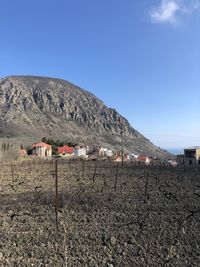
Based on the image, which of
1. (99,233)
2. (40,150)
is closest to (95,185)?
(99,233)

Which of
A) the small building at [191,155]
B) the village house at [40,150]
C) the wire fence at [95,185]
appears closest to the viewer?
the wire fence at [95,185]

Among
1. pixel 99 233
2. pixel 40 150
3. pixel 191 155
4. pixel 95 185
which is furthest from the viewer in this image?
pixel 40 150

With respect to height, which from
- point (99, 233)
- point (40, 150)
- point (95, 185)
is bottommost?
point (99, 233)

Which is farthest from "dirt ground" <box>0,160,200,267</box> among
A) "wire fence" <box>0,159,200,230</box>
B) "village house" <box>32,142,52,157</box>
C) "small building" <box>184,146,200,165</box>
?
"village house" <box>32,142,52,157</box>

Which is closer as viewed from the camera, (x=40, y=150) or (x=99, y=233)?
(x=99, y=233)

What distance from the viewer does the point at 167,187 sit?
1822 centimetres

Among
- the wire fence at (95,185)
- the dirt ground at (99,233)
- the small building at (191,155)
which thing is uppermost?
the small building at (191,155)

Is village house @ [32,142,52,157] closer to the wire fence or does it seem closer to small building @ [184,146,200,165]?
small building @ [184,146,200,165]

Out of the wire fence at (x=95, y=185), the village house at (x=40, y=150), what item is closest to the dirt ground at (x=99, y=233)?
the wire fence at (x=95, y=185)

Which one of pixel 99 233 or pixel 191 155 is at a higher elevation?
pixel 191 155

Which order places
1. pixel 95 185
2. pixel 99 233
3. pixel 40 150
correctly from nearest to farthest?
pixel 99 233, pixel 95 185, pixel 40 150

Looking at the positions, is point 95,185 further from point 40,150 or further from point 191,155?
point 40,150

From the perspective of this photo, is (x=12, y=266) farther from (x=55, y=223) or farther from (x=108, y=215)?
(x=108, y=215)

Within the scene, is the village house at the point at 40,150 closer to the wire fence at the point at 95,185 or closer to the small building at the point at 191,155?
the small building at the point at 191,155
